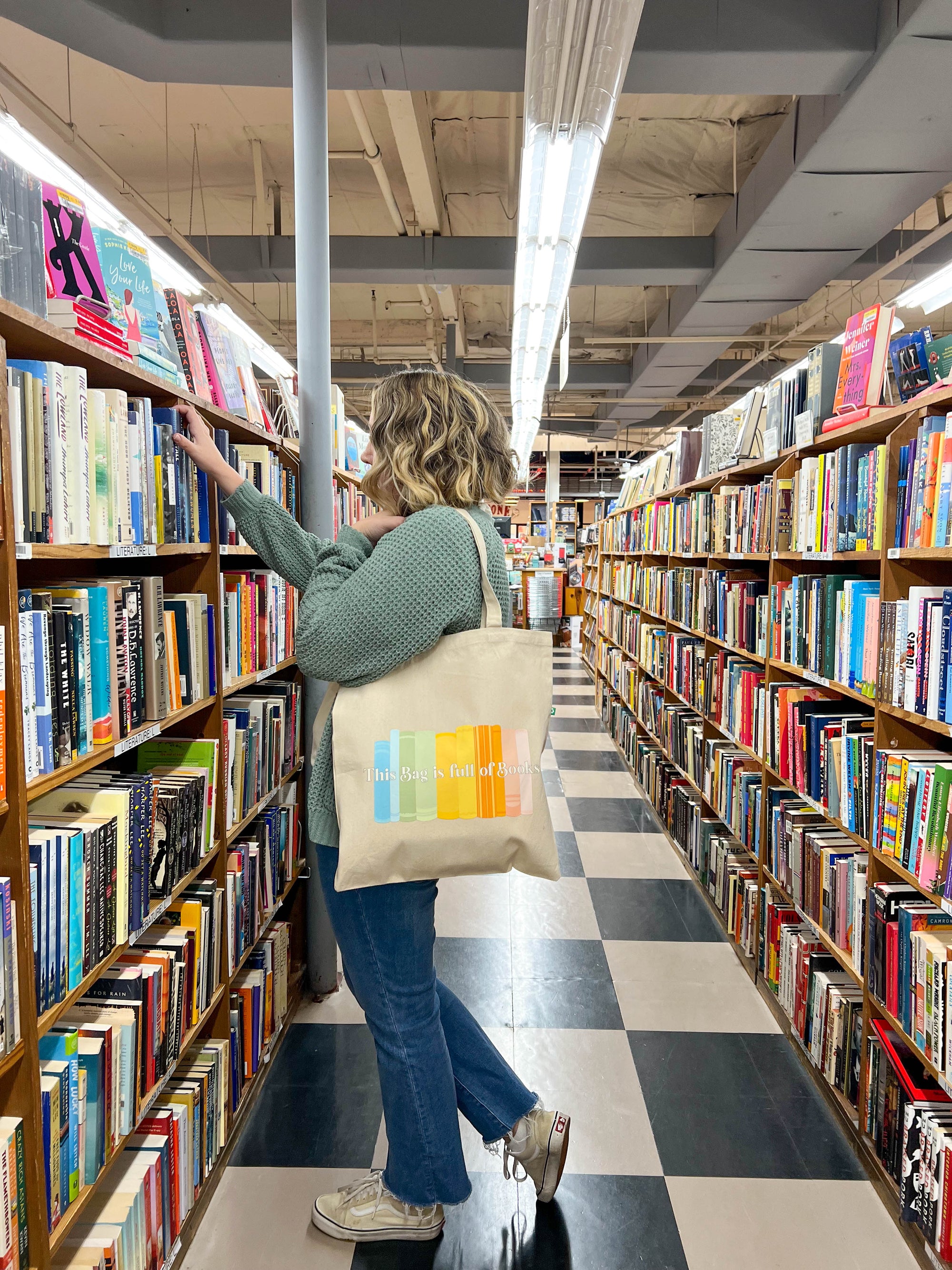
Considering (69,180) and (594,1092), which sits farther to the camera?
(69,180)

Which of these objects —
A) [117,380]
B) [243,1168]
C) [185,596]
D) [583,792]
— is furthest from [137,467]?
[583,792]

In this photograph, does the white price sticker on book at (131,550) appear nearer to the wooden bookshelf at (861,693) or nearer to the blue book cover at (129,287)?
the blue book cover at (129,287)

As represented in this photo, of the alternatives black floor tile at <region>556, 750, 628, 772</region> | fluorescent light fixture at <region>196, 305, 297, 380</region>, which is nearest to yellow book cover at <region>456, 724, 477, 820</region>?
fluorescent light fixture at <region>196, 305, 297, 380</region>

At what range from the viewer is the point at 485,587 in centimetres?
141

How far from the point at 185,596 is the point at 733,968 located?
92.8 inches

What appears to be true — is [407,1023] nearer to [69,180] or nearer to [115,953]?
[115,953]

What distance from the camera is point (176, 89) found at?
177 inches

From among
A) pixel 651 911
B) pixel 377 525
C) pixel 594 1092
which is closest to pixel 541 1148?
pixel 594 1092

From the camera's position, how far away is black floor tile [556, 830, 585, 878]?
3820mm

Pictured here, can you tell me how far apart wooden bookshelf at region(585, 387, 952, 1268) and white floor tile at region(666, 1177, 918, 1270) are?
5 centimetres

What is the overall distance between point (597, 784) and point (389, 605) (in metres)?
4.34

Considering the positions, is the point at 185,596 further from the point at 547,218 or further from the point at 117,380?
the point at 547,218

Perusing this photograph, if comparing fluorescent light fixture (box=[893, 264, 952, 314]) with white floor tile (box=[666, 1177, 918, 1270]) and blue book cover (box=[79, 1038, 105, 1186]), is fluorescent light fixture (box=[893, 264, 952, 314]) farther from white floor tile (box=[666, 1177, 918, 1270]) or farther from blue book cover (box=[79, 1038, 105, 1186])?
A: blue book cover (box=[79, 1038, 105, 1186])

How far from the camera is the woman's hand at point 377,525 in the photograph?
5.14 feet
